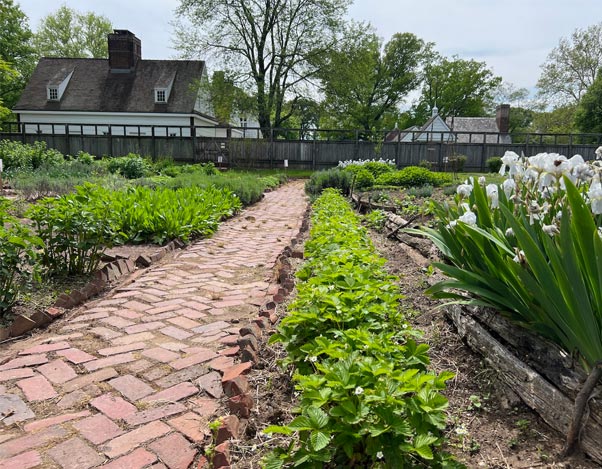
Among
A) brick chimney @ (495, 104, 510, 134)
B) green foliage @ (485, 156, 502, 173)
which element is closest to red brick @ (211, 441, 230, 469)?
green foliage @ (485, 156, 502, 173)

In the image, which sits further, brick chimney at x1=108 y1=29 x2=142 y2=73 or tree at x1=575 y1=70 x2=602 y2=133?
brick chimney at x1=108 y1=29 x2=142 y2=73

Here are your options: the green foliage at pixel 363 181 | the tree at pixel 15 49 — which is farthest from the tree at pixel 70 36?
the green foliage at pixel 363 181

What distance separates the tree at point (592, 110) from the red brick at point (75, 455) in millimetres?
37853

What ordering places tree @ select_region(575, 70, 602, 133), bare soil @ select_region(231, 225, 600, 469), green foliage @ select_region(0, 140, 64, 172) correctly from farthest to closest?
1. tree @ select_region(575, 70, 602, 133)
2. green foliage @ select_region(0, 140, 64, 172)
3. bare soil @ select_region(231, 225, 600, 469)

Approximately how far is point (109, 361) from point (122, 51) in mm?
34609

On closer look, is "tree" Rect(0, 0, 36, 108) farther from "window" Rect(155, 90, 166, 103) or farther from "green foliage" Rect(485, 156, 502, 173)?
"green foliage" Rect(485, 156, 502, 173)

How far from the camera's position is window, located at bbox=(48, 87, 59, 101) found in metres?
31.0

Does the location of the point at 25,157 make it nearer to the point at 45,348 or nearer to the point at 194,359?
the point at 45,348

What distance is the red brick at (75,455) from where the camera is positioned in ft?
5.38

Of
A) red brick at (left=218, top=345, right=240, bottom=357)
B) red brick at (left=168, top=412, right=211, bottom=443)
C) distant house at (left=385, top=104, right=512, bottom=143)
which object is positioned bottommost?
red brick at (left=168, top=412, right=211, bottom=443)

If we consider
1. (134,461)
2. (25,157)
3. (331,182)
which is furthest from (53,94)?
(134,461)

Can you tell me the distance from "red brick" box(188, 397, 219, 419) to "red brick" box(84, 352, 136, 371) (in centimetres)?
64

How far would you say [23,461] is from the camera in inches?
65.1

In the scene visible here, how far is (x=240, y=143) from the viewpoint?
2186 centimetres
